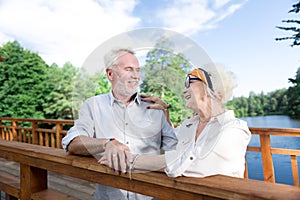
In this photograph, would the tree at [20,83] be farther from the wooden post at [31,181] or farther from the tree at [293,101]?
the tree at [293,101]

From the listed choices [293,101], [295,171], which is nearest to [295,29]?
[295,171]

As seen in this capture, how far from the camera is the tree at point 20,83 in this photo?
10.7m

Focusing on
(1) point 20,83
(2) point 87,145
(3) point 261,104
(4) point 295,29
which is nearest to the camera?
(3) point 261,104

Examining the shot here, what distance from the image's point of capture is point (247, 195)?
0.40 meters

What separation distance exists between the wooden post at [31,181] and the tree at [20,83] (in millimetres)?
10589

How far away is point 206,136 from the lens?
41 centimetres

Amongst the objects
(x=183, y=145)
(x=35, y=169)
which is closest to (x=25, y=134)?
(x=35, y=169)

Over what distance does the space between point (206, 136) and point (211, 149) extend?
0.9 inches

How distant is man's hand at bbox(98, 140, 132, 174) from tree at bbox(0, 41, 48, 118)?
11109mm

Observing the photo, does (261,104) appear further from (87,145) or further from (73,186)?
(73,186)

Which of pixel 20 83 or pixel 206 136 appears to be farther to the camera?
pixel 20 83

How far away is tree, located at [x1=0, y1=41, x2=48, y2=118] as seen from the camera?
1074 centimetres

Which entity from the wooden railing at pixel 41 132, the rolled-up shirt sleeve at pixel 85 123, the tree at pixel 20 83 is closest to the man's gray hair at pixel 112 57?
the rolled-up shirt sleeve at pixel 85 123

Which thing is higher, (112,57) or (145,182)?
(112,57)
